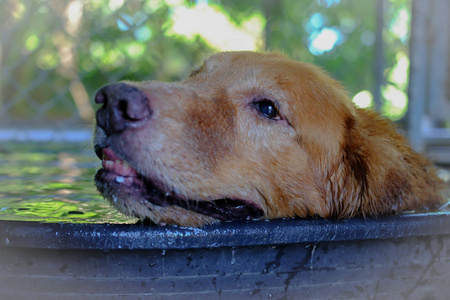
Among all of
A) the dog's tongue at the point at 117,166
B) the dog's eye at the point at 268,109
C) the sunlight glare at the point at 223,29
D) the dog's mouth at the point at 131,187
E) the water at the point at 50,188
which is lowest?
the water at the point at 50,188

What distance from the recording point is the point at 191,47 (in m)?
8.48

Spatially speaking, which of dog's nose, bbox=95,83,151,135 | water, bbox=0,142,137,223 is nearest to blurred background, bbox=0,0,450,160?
water, bbox=0,142,137,223

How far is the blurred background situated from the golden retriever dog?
179 inches

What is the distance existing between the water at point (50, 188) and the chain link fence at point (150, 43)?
2132mm

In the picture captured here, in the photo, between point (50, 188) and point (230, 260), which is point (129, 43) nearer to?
Result: point (50, 188)

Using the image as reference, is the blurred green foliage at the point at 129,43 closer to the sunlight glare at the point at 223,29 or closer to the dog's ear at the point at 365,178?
the sunlight glare at the point at 223,29

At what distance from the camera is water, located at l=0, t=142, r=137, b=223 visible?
84.8 inches

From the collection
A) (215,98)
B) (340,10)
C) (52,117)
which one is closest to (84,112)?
(52,117)

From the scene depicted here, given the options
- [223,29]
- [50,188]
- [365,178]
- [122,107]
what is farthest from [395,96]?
[122,107]

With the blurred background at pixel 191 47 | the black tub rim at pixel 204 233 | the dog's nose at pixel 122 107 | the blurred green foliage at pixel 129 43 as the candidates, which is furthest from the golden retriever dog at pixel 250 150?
the blurred green foliage at pixel 129 43

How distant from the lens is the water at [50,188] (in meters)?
2.15

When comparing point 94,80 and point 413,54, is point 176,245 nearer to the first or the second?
point 413,54

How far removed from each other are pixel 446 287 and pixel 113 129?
63.6 inches

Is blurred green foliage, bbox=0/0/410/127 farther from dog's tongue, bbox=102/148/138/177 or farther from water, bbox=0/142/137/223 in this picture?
dog's tongue, bbox=102/148/138/177
